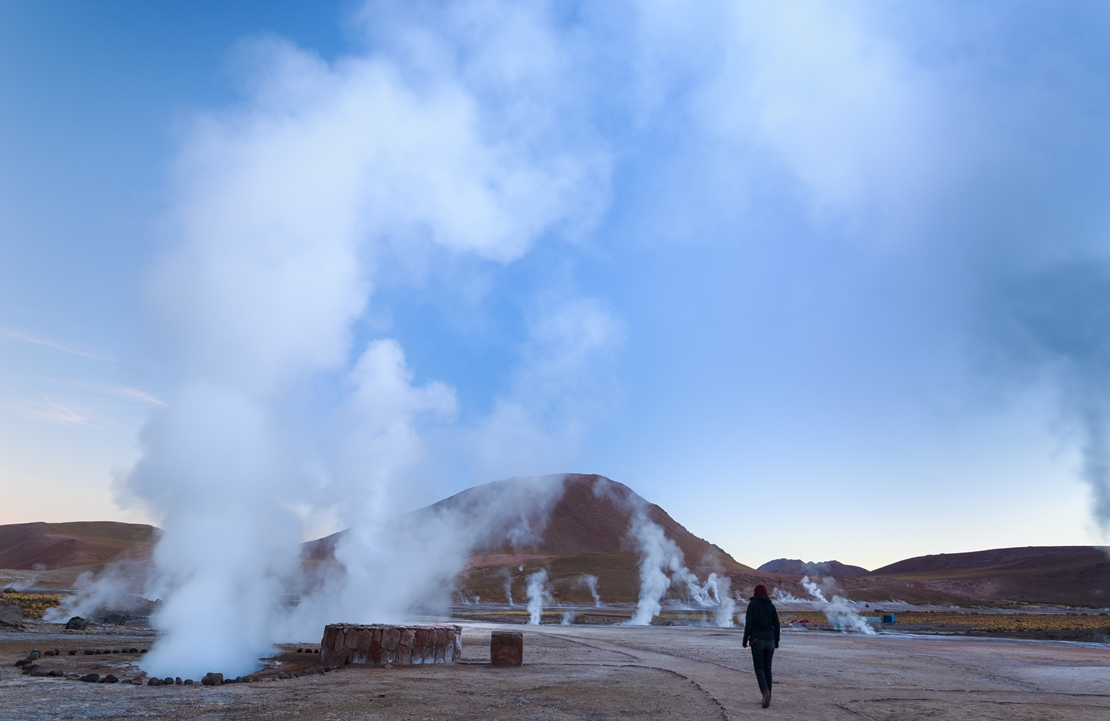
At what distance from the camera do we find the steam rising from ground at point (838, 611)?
4841 centimetres

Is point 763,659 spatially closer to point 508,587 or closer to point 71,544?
point 508,587

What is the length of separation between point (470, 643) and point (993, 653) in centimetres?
2022

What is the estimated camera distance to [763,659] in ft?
39.4

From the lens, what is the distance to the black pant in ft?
38.9

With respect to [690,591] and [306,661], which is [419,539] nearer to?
[306,661]

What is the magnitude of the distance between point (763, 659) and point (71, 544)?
180142 mm

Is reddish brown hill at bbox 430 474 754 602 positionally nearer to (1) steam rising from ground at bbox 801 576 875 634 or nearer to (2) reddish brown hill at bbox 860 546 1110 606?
(1) steam rising from ground at bbox 801 576 875 634

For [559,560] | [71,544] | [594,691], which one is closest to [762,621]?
[594,691]

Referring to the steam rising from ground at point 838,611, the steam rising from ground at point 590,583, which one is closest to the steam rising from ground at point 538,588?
the steam rising from ground at point 590,583

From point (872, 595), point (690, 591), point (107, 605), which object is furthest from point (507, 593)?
point (107, 605)

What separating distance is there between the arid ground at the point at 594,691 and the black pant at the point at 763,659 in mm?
462

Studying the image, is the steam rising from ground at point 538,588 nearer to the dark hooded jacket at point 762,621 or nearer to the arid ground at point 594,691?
the arid ground at point 594,691

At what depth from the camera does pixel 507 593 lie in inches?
4400

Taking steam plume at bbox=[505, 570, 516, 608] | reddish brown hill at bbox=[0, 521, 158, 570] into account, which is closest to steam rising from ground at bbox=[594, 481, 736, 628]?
steam plume at bbox=[505, 570, 516, 608]
